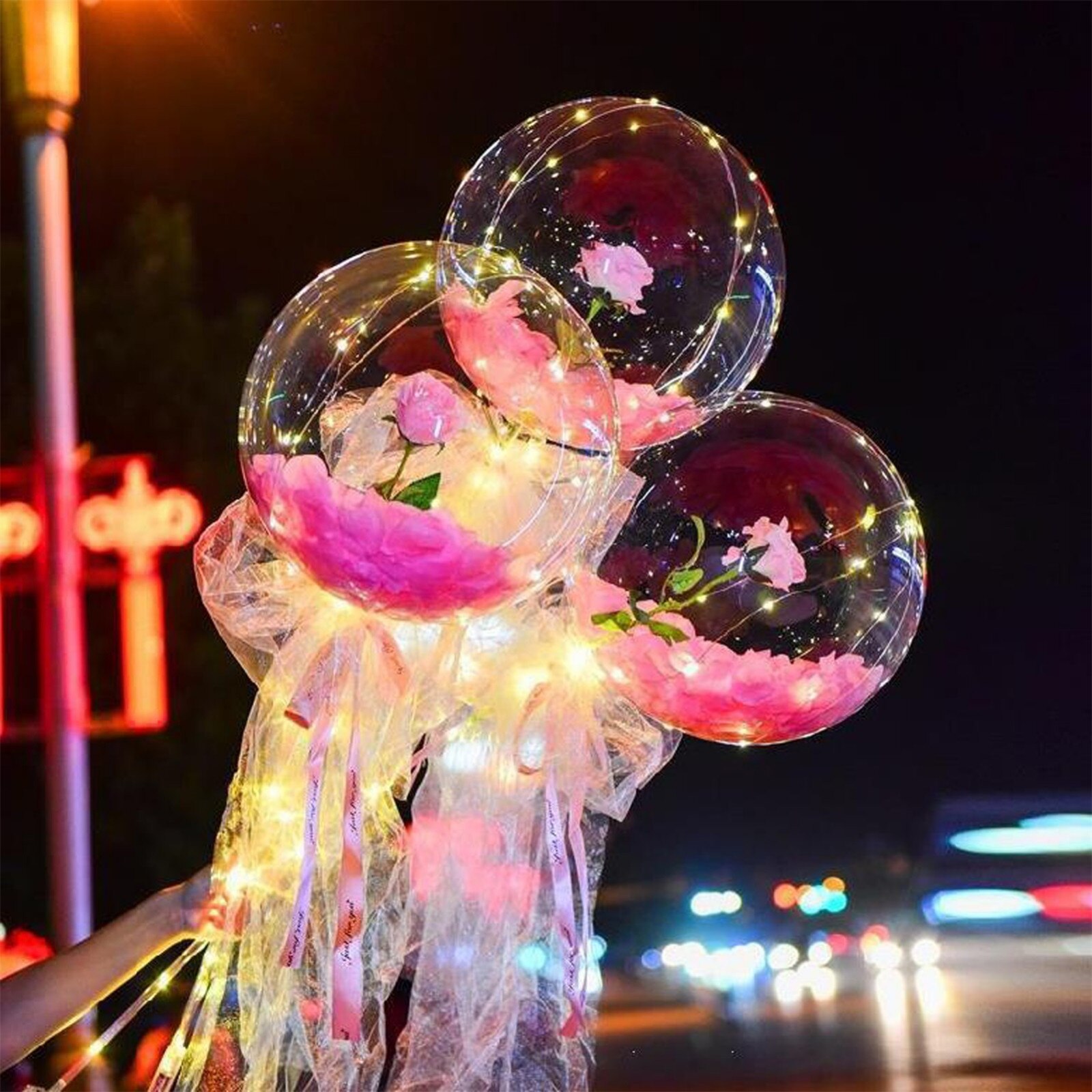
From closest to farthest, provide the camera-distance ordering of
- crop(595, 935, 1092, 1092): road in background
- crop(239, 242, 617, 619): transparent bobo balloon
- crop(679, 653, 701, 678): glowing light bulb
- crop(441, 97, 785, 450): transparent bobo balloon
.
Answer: crop(239, 242, 617, 619): transparent bobo balloon < crop(679, 653, 701, 678): glowing light bulb < crop(441, 97, 785, 450): transparent bobo balloon < crop(595, 935, 1092, 1092): road in background

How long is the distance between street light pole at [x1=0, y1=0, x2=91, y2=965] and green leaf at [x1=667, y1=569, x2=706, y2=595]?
7.01 meters

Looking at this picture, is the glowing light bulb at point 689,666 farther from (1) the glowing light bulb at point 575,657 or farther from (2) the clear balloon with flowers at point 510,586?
(1) the glowing light bulb at point 575,657

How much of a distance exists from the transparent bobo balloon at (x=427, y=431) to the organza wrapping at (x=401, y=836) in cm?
19

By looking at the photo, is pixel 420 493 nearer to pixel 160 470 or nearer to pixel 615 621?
pixel 615 621

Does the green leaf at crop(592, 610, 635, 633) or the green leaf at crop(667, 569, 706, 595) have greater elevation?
the green leaf at crop(667, 569, 706, 595)

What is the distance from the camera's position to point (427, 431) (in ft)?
10.1

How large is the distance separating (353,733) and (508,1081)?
56 centimetres

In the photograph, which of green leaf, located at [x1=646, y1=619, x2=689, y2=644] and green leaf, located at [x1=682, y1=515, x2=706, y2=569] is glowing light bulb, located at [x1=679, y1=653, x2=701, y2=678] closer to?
green leaf, located at [x1=646, y1=619, x2=689, y2=644]

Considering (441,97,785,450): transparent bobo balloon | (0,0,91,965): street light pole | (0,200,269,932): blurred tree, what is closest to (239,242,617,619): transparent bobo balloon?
(441,97,785,450): transparent bobo balloon

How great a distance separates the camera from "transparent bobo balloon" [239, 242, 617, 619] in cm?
299

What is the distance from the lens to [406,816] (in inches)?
141

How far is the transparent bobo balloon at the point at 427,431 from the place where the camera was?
118 inches

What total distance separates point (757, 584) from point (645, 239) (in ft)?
1.91

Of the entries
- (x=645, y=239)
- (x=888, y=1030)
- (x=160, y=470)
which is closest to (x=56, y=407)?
(x=160, y=470)
